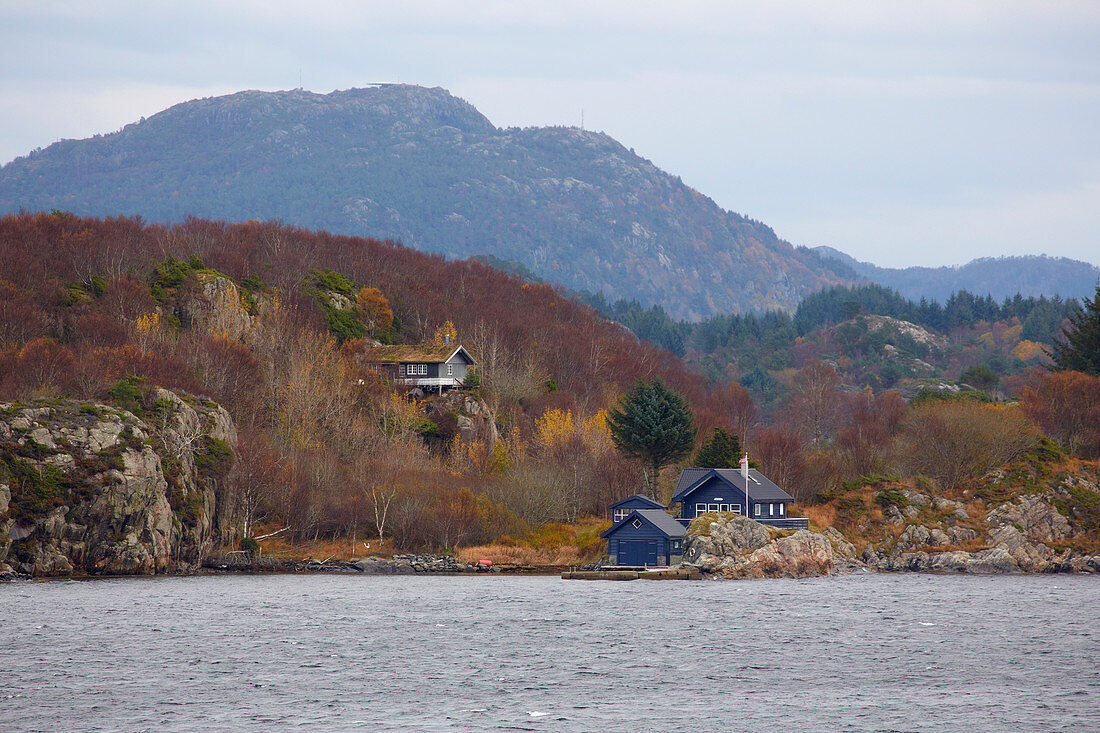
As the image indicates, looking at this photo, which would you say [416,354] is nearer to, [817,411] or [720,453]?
[720,453]

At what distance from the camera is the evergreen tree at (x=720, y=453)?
3740 inches

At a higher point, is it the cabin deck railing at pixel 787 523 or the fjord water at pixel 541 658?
the cabin deck railing at pixel 787 523

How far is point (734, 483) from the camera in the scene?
287ft

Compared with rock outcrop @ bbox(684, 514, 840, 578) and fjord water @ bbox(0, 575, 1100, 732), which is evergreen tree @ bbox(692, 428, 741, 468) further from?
fjord water @ bbox(0, 575, 1100, 732)

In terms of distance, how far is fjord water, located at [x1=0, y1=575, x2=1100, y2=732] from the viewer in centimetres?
3506

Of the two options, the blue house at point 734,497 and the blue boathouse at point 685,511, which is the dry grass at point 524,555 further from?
the blue house at point 734,497

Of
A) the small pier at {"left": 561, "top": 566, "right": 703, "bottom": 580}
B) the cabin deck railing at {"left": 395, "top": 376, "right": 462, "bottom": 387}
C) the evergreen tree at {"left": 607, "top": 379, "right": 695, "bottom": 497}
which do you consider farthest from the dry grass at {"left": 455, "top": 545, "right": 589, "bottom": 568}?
the cabin deck railing at {"left": 395, "top": 376, "right": 462, "bottom": 387}

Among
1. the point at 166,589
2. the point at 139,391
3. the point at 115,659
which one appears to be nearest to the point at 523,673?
the point at 115,659

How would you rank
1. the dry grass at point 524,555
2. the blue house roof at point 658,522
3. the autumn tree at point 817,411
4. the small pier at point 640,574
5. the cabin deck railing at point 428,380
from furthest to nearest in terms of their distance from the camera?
the autumn tree at point 817,411, the cabin deck railing at point 428,380, the dry grass at point 524,555, the blue house roof at point 658,522, the small pier at point 640,574

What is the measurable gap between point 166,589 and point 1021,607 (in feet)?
174

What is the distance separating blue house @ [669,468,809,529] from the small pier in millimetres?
7173

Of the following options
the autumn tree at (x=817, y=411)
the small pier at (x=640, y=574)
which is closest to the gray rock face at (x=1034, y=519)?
the small pier at (x=640, y=574)

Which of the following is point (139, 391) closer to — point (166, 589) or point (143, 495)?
point (143, 495)

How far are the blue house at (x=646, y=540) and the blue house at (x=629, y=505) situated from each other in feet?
2.58
